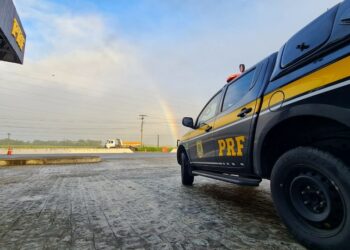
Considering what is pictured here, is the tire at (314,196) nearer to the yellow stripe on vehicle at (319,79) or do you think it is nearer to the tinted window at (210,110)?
the yellow stripe on vehicle at (319,79)

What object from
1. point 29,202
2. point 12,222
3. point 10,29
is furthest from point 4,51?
point 12,222

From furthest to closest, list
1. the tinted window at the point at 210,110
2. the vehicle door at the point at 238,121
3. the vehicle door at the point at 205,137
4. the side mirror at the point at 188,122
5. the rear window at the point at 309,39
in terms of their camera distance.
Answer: the side mirror at the point at 188,122 → the tinted window at the point at 210,110 → the vehicle door at the point at 205,137 → the vehicle door at the point at 238,121 → the rear window at the point at 309,39

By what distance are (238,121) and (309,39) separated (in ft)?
4.19

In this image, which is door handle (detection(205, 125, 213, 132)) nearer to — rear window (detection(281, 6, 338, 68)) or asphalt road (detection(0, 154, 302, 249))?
asphalt road (detection(0, 154, 302, 249))

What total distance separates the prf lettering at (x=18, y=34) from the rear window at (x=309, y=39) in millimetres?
7172

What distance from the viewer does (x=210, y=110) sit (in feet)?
16.9

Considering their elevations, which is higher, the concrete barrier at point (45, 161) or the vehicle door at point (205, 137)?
the vehicle door at point (205, 137)

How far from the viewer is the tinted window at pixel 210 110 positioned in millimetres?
4846

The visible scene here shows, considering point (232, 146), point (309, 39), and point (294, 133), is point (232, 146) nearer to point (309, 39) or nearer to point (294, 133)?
point (294, 133)

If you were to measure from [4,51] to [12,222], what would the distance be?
6223 millimetres

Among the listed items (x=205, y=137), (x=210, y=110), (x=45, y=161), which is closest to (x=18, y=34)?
(x=210, y=110)

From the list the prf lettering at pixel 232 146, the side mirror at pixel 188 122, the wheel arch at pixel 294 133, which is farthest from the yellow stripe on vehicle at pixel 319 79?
the side mirror at pixel 188 122

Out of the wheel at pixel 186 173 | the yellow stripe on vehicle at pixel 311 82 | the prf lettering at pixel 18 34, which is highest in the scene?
the prf lettering at pixel 18 34

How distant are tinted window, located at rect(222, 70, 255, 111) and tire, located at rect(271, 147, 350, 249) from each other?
61.5 inches
